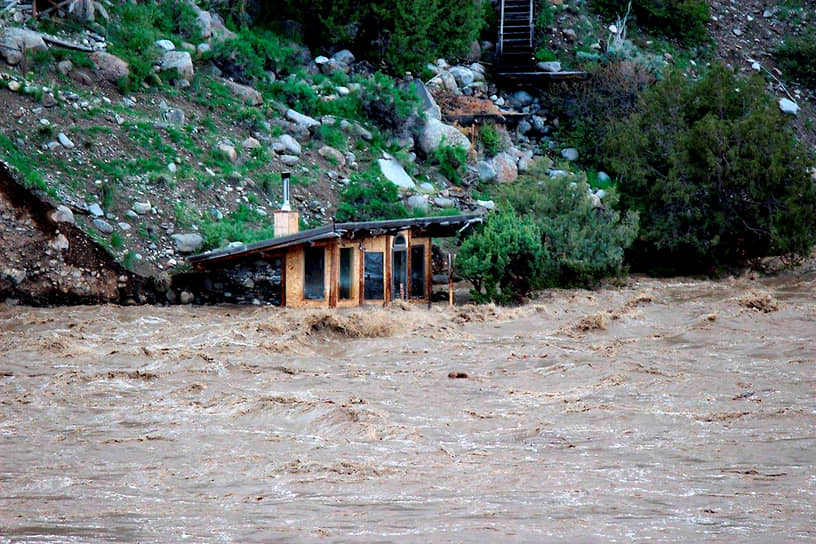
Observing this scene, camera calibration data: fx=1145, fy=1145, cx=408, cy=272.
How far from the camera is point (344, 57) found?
40.4 meters

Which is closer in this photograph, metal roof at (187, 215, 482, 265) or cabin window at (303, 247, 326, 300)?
metal roof at (187, 215, 482, 265)

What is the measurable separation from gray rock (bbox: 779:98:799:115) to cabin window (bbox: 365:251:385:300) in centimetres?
2674

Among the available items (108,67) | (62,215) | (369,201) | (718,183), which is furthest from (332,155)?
(718,183)

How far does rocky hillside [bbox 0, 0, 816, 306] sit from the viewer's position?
92.0 feet

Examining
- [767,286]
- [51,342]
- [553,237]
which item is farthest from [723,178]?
[51,342]

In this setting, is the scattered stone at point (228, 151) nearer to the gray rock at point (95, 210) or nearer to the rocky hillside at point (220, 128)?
the rocky hillside at point (220, 128)

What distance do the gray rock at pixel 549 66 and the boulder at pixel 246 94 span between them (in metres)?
13.1

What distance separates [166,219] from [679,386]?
51.0ft

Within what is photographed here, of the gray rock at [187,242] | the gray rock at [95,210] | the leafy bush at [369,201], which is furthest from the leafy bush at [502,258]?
the gray rock at [95,210]

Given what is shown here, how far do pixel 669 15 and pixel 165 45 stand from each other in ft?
78.0

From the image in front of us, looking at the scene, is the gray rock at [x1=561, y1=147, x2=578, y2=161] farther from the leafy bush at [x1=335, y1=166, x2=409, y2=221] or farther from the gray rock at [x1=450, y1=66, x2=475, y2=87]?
the leafy bush at [x1=335, y1=166, x2=409, y2=221]

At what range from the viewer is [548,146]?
41.0m

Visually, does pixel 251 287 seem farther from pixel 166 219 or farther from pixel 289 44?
pixel 289 44

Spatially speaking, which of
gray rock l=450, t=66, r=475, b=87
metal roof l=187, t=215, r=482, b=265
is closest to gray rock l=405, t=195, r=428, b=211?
metal roof l=187, t=215, r=482, b=265
